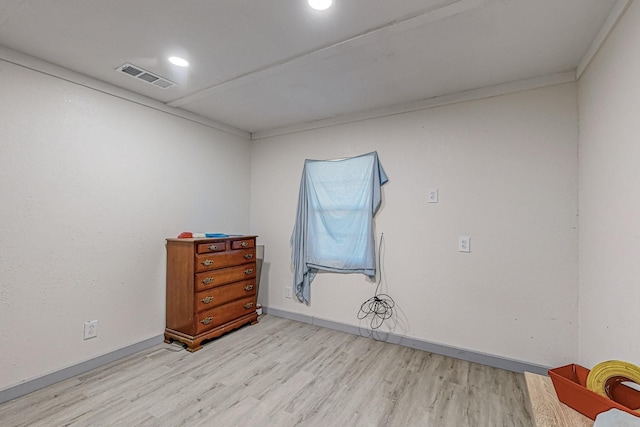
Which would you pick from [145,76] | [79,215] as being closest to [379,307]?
[79,215]

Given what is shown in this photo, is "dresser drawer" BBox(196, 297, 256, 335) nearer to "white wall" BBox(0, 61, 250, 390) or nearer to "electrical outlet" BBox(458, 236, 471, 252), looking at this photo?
"white wall" BBox(0, 61, 250, 390)

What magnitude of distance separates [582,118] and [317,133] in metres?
2.27

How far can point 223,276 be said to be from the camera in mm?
2869

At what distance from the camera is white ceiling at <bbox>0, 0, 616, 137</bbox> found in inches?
58.9

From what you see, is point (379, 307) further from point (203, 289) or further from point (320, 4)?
point (320, 4)

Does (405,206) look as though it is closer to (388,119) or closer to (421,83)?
(388,119)

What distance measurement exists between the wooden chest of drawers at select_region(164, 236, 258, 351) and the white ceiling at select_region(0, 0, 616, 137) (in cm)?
144

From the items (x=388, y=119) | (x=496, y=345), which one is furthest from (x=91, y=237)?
(x=496, y=345)

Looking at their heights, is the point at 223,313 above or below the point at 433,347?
above

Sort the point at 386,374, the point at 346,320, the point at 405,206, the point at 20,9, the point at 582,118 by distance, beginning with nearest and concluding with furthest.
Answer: the point at 20,9
the point at 582,118
the point at 386,374
the point at 405,206
the point at 346,320

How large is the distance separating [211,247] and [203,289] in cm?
39

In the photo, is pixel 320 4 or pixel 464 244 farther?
pixel 464 244

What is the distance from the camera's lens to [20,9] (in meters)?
1.52

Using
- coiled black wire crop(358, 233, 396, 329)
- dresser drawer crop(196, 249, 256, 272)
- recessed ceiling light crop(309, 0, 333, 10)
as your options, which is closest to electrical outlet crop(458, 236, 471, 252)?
coiled black wire crop(358, 233, 396, 329)
